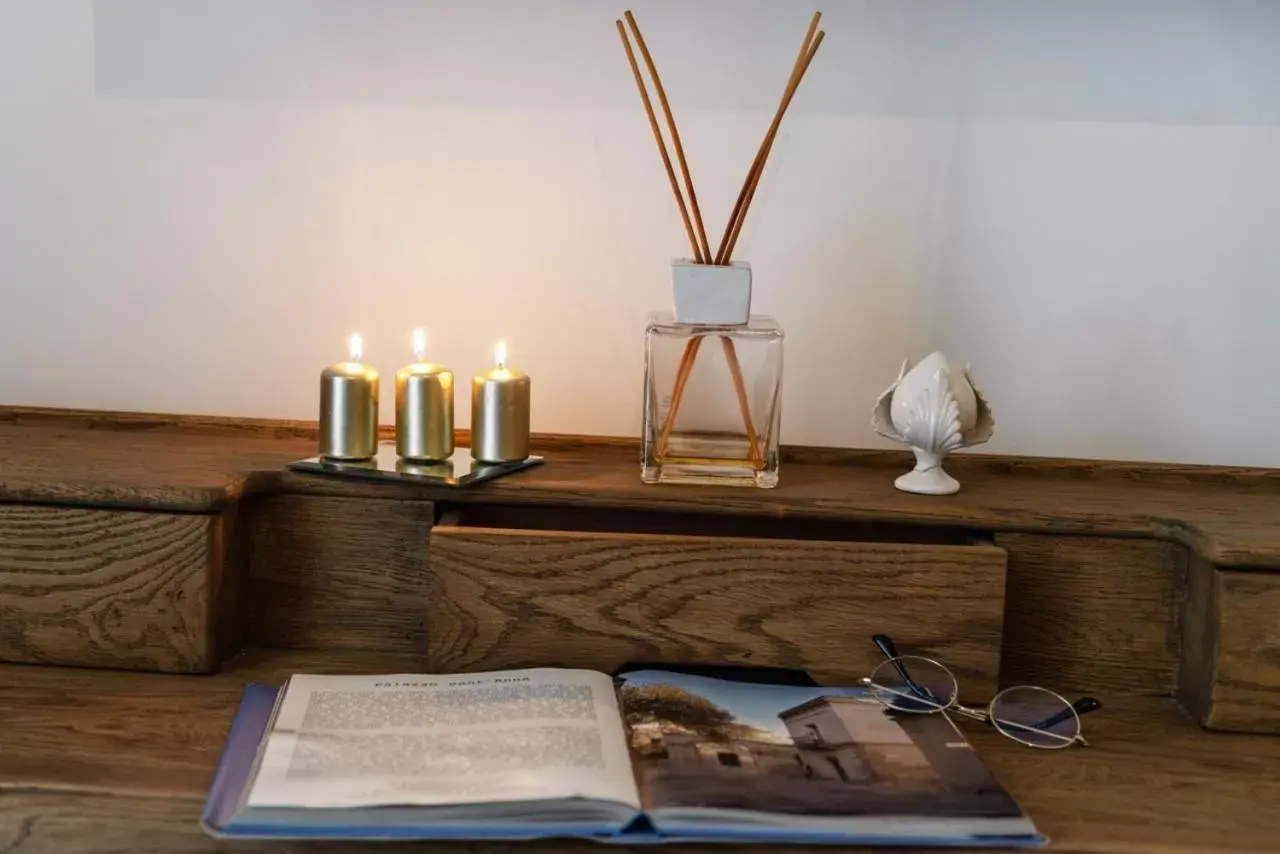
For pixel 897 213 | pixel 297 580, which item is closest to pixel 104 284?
pixel 297 580

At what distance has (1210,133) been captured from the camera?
1.05m

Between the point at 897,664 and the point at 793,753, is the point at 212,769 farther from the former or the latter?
the point at 897,664

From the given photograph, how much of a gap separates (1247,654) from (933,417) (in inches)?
10.7

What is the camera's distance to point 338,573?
0.94 meters

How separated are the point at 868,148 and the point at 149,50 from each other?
665 mm

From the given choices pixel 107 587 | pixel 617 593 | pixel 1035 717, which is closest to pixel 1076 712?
pixel 1035 717

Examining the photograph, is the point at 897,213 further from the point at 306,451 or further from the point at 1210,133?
the point at 306,451

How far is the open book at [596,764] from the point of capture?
0.65 metres

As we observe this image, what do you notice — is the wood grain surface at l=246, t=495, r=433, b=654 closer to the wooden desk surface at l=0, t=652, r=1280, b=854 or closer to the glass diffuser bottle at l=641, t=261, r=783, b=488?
the wooden desk surface at l=0, t=652, r=1280, b=854

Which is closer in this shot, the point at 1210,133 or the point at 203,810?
A: the point at 203,810

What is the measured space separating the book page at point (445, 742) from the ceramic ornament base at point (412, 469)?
150mm

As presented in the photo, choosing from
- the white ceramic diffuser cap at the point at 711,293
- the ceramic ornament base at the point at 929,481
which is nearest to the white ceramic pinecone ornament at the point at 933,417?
the ceramic ornament base at the point at 929,481

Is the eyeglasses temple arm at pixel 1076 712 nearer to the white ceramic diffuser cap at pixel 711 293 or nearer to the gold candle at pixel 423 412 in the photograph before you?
the white ceramic diffuser cap at pixel 711 293

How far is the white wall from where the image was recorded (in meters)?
1.06
